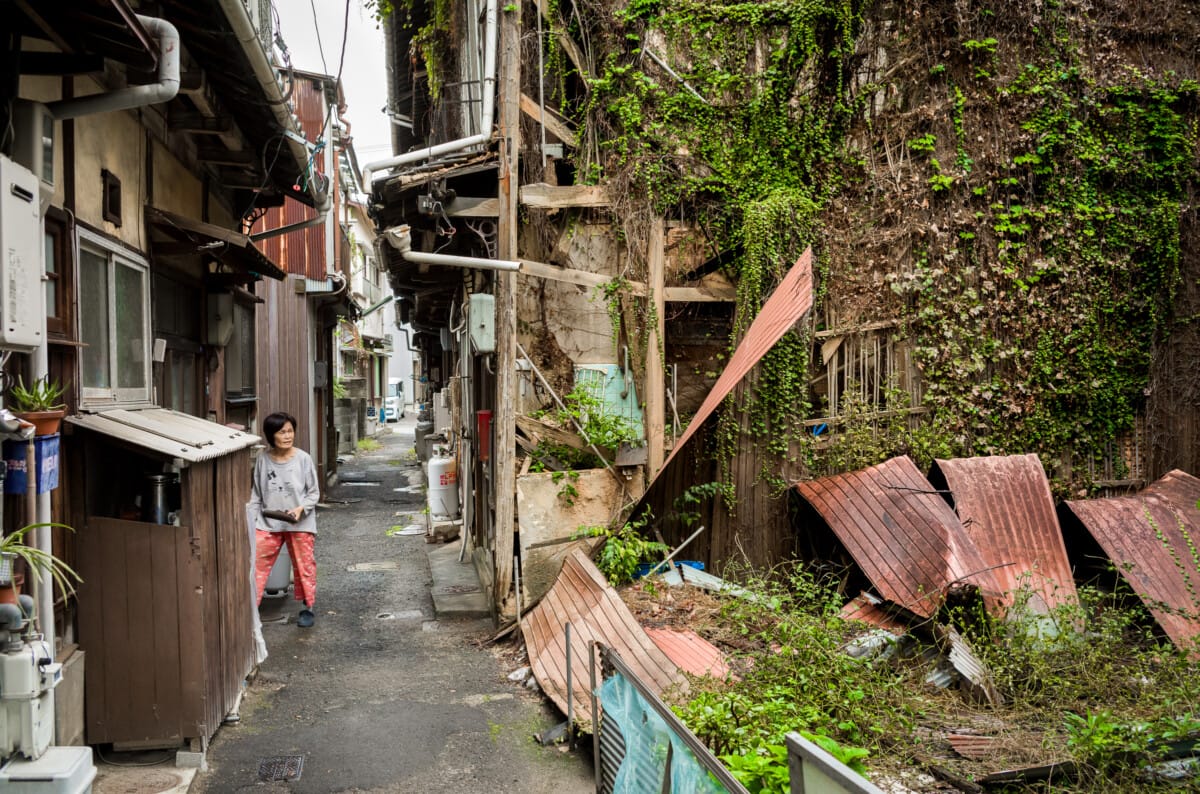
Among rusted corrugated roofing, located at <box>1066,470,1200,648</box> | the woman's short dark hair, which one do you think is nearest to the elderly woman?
the woman's short dark hair

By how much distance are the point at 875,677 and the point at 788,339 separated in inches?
136

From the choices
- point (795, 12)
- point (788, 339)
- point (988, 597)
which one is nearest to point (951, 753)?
point (988, 597)

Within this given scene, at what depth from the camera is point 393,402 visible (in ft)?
138

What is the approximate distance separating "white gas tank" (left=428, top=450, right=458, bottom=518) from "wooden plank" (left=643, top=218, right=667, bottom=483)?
16.3 ft

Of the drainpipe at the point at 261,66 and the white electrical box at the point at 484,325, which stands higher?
the drainpipe at the point at 261,66

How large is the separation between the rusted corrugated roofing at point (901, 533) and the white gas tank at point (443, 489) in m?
6.02

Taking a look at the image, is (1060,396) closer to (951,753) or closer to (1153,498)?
(1153,498)

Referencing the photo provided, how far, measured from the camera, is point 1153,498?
7.09 meters

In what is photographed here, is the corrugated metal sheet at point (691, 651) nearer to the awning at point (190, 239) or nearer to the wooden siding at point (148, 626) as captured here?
A: the wooden siding at point (148, 626)

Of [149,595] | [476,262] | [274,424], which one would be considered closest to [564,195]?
[476,262]

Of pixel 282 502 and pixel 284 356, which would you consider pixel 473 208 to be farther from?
pixel 284 356

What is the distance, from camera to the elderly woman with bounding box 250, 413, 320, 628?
710 cm

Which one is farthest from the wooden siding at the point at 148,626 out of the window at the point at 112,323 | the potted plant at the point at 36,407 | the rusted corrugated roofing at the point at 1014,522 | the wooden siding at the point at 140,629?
the rusted corrugated roofing at the point at 1014,522

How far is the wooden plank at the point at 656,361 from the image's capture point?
7.49m
